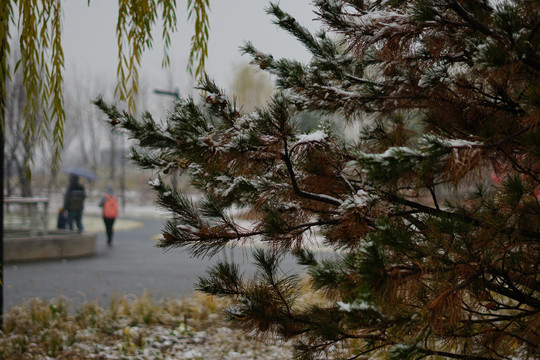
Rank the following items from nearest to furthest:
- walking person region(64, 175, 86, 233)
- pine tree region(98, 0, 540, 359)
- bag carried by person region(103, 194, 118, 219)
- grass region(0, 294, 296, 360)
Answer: pine tree region(98, 0, 540, 359) → grass region(0, 294, 296, 360) → bag carried by person region(103, 194, 118, 219) → walking person region(64, 175, 86, 233)

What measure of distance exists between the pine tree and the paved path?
4.09 meters

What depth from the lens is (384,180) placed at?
128 centimetres

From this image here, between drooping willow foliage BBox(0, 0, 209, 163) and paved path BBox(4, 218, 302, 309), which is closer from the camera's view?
drooping willow foliage BBox(0, 0, 209, 163)

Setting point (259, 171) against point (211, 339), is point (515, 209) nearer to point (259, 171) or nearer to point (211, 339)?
point (259, 171)

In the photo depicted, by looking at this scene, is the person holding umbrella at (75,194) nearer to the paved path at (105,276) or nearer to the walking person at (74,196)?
the walking person at (74,196)

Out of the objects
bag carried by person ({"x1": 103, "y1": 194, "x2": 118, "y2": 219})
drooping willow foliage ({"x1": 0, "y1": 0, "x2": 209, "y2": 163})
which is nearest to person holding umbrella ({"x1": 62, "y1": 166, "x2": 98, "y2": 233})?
bag carried by person ({"x1": 103, "y1": 194, "x2": 118, "y2": 219})

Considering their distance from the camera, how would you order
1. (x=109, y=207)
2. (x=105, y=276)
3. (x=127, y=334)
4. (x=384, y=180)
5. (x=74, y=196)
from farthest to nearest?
1. (x=74, y=196)
2. (x=109, y=207)
3. (x=105, y=276)
4. (x=127, y=334)
5. (x=384, y=180)

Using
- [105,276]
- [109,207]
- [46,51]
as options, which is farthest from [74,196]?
[46,51]

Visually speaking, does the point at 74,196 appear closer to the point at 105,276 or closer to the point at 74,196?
the point at 74,196

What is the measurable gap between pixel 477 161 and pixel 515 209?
0.41 m

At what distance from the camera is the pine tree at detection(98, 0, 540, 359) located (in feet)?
4.87

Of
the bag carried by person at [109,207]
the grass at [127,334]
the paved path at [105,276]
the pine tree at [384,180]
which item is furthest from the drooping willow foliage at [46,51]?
the bag carried by person at [109,207]

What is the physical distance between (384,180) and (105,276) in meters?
7.92

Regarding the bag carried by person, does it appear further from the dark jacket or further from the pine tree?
Answer: the pine tree
